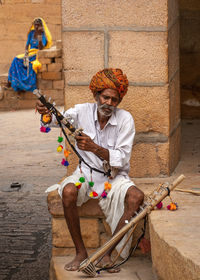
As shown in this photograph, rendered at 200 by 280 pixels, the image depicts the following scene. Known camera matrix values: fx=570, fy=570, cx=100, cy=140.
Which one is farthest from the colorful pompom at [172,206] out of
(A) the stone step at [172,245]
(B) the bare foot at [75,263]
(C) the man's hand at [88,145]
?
(B) the bare foot at [75,263]

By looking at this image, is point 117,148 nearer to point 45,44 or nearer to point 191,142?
→ point 191,142

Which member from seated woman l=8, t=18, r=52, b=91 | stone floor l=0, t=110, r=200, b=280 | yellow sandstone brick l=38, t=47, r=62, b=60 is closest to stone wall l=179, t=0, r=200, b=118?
stone floor l=0, t=110, r=200, b=280

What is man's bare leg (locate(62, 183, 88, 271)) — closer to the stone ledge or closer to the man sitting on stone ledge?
the man sitting on stone ledge

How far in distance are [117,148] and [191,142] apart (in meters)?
2.22

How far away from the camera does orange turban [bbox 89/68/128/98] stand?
3.96 m

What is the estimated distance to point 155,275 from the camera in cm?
346

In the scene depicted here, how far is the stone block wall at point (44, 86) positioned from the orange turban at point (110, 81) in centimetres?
1124

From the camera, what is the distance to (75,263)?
388 cm

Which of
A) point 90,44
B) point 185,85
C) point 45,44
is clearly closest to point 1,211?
point 90,44

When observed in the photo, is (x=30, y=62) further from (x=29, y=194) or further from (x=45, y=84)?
(x=29, y=194)

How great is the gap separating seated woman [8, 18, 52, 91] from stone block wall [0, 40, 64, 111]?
6.9 inches

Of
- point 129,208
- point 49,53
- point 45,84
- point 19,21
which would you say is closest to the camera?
point 129,208

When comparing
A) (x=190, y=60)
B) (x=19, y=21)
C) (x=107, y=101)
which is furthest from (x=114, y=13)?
(x=19, y=21)

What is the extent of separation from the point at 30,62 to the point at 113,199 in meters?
12.0
